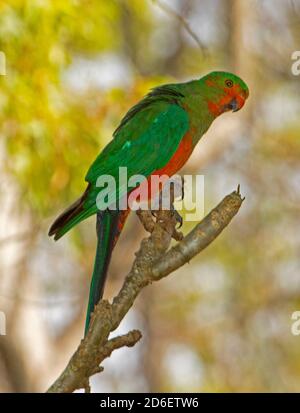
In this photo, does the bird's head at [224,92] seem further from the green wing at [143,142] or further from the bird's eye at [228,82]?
the green wing at [143,142]

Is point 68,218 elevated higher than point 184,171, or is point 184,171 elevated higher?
point 184,171

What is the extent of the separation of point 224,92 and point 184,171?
3365mm

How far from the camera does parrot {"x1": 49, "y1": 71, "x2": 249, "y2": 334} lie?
3365 mm

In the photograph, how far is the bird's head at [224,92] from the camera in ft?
16.3

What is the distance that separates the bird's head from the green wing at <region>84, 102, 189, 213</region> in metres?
0.30

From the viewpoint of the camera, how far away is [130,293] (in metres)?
2.39

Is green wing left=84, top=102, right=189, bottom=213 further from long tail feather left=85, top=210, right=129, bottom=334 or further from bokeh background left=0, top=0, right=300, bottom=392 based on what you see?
bokeh background left=0, top=0, right=300, bottom=392

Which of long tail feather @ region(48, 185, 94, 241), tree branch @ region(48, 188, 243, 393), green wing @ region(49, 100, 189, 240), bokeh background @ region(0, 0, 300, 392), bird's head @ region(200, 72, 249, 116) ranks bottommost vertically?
tree branch @ region(48, 188, 243, 393)

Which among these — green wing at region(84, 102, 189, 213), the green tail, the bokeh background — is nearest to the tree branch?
the green tail

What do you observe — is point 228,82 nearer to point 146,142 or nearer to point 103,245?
point 146,142

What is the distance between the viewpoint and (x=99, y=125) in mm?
6664

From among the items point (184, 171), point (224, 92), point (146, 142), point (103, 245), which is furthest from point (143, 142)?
point (184, 171)

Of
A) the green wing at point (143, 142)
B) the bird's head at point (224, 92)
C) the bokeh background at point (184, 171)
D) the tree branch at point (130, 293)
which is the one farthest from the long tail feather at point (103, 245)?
the bokeh background at point (184, 171)

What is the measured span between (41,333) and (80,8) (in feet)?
14.1
